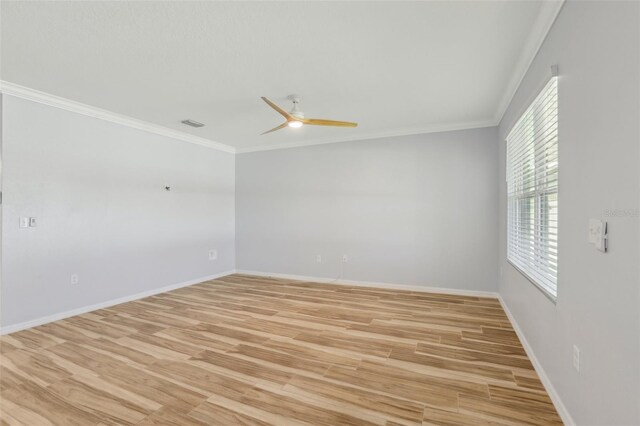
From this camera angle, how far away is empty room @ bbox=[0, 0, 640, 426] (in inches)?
60.3

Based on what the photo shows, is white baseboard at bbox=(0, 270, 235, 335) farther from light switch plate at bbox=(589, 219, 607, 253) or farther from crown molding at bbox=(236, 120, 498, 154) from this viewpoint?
light switch plate at bbox=(589, 219, 607, 253)

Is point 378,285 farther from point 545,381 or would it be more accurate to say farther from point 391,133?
point 545,381

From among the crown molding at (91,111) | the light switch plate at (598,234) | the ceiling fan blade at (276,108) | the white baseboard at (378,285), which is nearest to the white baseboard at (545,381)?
the light switch plate at (598,234)

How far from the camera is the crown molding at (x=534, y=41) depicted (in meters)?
1.82

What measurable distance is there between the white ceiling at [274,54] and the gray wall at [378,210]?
895mm

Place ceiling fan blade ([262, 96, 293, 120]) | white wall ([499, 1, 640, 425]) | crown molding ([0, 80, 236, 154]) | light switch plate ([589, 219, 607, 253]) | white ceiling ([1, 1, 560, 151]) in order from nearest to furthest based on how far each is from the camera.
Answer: white wall ([499, 1, 640, 425]) < light switch plate ([589, 219, 607, 253]) < white ceiling ([1, 1, 560, 151]) < ceiling fan blade ([262, 96, 293, 120]) < crown molding ([0, 80, 236, 154])

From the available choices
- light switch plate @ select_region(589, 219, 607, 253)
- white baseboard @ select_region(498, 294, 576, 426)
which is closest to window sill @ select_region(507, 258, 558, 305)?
white baseboard @ select_region(498, 294, 576, 426)

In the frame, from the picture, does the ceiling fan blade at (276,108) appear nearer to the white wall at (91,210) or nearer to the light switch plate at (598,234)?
the light switch plate at (598,234)

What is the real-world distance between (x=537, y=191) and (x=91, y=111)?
196 inches

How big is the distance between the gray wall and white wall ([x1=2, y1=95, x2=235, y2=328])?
1.17m

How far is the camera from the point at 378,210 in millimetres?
4844

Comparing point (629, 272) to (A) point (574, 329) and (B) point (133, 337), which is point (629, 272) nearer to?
(A) point (574, 329)

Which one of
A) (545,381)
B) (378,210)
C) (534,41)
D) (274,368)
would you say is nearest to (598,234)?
(545,381)

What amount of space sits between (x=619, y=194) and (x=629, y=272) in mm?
307
